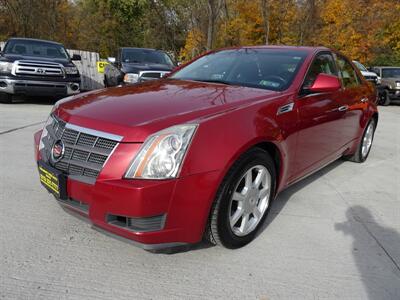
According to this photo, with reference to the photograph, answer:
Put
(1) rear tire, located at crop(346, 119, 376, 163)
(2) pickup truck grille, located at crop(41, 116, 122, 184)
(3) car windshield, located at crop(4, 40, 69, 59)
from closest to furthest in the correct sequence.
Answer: (2) pickup truck grille, located at crop(41, 116, 122, 184) < (1) rear tire, located at crop(346, 119, 376, 163) < (3) car windshield, located at crop(4, 40, 69, 59)

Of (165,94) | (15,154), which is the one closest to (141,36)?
(15,154)

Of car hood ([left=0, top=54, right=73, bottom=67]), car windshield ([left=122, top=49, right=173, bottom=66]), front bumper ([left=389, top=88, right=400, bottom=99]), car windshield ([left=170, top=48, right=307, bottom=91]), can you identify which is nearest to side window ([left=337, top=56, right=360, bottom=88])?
car windshield ([left=170, top=48, right=307, bottom=91])

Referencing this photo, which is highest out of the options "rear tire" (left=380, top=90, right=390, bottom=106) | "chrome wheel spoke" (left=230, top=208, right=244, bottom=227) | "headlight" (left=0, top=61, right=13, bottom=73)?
"headlight" (left=0, top=61, right=13, bottom=73)

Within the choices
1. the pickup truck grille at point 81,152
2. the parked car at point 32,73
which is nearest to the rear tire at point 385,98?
the parked car at point 32,73

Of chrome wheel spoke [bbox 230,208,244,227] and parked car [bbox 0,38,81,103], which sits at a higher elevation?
parked car [bbox 0,38,81,103]

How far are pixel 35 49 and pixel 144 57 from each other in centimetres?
293

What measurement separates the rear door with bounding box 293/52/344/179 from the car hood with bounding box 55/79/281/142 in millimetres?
448

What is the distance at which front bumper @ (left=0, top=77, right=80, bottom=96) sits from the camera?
915 cm

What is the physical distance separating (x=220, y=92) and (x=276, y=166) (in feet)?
2.51

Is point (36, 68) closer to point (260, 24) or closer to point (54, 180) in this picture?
point (54, 180)

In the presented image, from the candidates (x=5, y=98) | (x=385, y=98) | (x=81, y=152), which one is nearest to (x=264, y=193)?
(x=81, y=152)

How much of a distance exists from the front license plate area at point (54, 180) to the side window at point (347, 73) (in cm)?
328

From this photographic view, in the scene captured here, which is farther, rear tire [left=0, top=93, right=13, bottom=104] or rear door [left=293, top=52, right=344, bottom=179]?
rear tire [left=0, top=93, right=13, bottom=104]

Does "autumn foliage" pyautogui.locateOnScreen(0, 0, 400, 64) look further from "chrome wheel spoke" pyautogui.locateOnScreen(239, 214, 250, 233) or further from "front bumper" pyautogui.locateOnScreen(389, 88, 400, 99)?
"chrome wheel spoke" pyautogui.locateOnScreen(239, 214, 250, 233)
